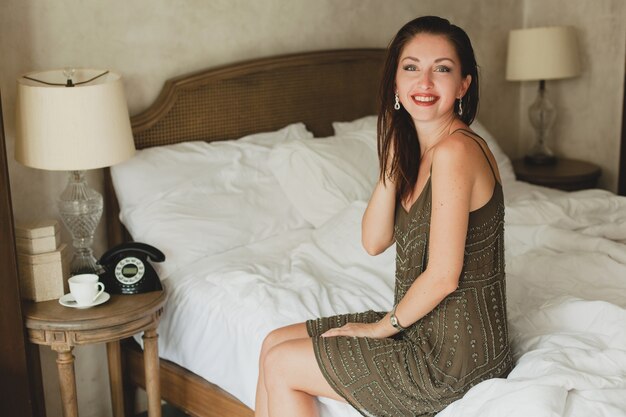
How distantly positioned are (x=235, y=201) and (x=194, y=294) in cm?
46

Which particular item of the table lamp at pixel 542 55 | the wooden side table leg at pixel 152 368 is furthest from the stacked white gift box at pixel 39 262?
the table lamp at pixel 542 55

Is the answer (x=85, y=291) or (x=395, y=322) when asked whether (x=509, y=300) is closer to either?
(x=395, y=322)

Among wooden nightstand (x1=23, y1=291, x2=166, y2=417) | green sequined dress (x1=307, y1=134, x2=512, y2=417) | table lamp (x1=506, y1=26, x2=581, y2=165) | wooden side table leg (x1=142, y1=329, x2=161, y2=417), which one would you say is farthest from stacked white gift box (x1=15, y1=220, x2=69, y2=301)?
table lamp (x1=506, y1=26, x2=581, y2=165)

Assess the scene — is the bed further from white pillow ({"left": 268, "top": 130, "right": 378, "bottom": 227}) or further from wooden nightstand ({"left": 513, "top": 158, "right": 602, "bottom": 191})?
wooden nightstand ({"left": 513, "top": 158, "right": 602, "bottom": 191})

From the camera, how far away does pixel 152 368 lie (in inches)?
94.0

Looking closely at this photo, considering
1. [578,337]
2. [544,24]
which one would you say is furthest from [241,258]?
[544,24]

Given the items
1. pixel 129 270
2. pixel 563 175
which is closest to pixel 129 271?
pixel 129 270

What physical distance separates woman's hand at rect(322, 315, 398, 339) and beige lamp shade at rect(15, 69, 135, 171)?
3.01ft

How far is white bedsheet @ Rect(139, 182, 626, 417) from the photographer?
5.51ft

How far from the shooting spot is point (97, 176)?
109 inches

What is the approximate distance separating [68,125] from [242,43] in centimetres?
104

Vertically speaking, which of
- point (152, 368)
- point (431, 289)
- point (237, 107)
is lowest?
point (152, 368)

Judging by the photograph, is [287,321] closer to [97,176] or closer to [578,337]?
[578,337]

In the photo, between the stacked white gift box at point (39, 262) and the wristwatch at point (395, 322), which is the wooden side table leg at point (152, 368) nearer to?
the stacked white gift box at point (39, 262)
